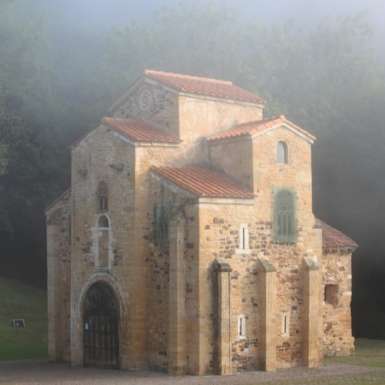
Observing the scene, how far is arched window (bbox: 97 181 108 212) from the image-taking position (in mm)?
28031

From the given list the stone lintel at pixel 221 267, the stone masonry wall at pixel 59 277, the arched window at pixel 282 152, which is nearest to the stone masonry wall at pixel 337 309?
the arched window at pixel 282 152

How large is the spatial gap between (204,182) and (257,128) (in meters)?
2.50

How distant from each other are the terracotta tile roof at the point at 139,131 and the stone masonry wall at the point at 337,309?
335 inches

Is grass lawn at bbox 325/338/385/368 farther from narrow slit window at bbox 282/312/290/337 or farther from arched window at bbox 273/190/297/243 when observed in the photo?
arched window at bbox 273/190/297/243

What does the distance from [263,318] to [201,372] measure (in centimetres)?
272

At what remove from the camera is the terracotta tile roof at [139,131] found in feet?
89.4

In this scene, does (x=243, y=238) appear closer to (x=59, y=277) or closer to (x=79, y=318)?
(x=79, y=318)

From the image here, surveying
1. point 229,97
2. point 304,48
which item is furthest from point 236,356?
point 304,48

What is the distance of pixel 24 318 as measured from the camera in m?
40.8

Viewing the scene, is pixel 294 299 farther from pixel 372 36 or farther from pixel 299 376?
pixel 372 36

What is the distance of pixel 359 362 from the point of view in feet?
99.0

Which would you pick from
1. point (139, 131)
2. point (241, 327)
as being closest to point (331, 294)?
point (241, 327)

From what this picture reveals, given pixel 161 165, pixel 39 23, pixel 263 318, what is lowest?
pixel 263 318

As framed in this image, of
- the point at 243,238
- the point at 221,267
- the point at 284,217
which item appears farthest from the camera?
the point at 284,217
